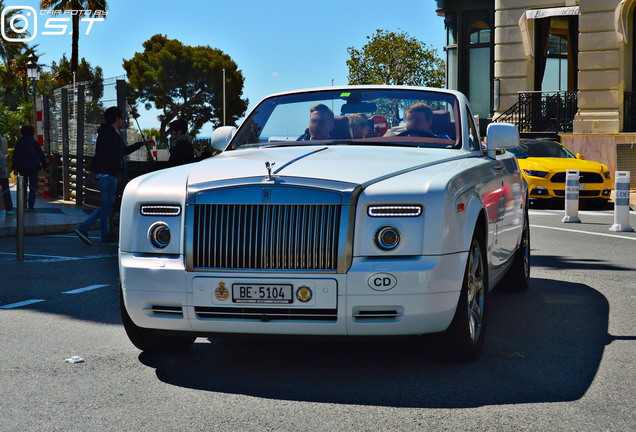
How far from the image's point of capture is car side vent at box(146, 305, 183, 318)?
5.07 meters

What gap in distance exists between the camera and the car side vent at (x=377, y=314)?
4887mm

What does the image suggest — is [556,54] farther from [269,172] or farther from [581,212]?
[269,172]

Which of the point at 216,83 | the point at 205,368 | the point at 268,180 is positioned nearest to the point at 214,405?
the point at 205,368

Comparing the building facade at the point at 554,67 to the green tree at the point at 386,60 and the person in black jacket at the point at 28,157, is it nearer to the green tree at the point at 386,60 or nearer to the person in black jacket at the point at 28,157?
the person in black jacket at the point at 28,157

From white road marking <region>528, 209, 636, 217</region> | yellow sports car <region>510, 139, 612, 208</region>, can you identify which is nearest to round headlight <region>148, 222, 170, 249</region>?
white road marking <region>528, 209, 636, 217</region>

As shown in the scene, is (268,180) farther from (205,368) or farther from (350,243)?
(205,368)

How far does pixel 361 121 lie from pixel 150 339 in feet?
6.92

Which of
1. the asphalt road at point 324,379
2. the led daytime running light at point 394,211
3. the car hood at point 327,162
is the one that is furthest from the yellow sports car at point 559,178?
the led daytime running light at point 394,211

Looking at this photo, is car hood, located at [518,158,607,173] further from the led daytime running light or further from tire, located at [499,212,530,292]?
the led daytime running light

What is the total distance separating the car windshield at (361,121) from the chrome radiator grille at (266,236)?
1.51 meters

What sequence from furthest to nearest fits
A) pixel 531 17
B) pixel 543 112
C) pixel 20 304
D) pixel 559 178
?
pixel 543 112, pixel 531 17, pixel 559 178, pixel 20 304

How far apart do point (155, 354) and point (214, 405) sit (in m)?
1.24

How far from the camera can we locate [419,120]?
21.5 ft

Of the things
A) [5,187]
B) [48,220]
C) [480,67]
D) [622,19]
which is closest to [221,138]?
[48,220]
